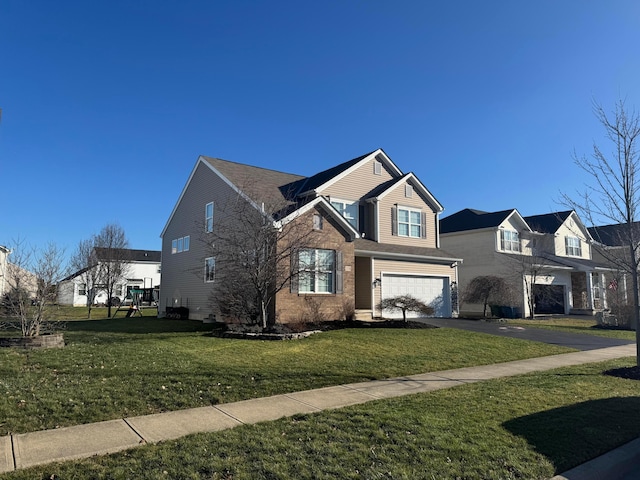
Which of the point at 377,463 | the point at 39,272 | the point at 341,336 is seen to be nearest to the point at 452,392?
the point at 377,463

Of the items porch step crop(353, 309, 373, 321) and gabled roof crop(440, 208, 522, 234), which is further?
gabled roof crop(440, 208, 522, 234)

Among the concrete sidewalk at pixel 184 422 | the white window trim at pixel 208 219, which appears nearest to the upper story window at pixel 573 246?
the white window trim at pixel 208 219

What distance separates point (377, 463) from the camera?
4641 mm

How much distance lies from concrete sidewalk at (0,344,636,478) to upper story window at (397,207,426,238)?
50.4ft

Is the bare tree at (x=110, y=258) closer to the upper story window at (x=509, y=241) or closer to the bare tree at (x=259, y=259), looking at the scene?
the bare tree at (x=259, y=259)

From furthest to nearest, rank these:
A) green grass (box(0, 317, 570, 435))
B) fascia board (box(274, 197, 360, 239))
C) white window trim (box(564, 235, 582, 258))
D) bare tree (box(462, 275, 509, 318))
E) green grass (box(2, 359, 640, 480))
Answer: white window trim (box(564, 235, 582, 258)), bare tree (box(462, 275, 509, 318)), fascia board (box(274, 197, 360, 239)), green grass (box(0, 317, 570, 435)), green grass (box(2, 359, 640, 480))

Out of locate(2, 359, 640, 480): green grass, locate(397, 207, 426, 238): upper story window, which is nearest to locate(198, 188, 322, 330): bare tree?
locate(397, 207, 426, 238): upper story window

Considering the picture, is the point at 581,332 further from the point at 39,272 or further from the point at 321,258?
the point at 39,272

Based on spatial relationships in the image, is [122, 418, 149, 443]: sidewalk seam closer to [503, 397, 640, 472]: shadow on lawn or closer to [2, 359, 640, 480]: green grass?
[2, 359, 640, 480]: green grass

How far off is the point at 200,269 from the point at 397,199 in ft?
35.0

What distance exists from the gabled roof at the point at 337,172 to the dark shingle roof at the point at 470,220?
10.7 meters

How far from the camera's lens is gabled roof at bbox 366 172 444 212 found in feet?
77.3

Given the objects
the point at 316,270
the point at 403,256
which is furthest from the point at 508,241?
the point at 316,270

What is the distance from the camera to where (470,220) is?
34625 mm
